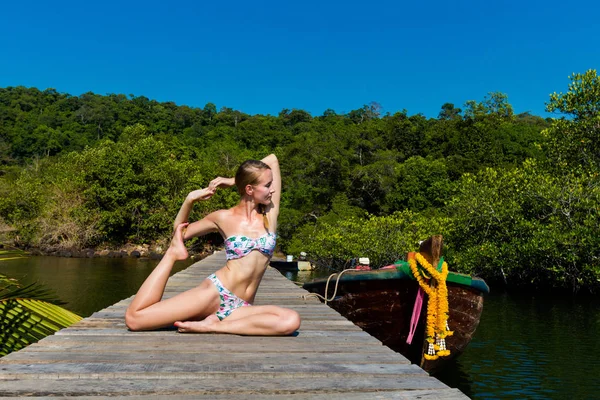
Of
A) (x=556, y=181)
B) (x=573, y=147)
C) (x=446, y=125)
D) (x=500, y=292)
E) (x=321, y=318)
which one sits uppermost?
(x=446, y=125)

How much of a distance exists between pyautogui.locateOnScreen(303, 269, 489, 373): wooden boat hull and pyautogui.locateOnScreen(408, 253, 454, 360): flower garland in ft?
0.67

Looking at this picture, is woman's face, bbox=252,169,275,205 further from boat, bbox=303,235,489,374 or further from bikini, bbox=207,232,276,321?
boat, bbox=303,235,489,374

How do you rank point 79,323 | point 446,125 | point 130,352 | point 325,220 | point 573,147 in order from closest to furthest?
point 130,352 → point 79,323 → point 573,147 → point 325,220 → point 446,125

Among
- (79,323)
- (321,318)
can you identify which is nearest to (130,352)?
(79,323)

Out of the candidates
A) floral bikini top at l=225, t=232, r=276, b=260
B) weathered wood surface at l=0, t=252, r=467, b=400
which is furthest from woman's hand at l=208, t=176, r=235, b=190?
weathered wood surface at l=0, t=252, r=467, b=400

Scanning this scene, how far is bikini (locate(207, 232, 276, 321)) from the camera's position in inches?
157

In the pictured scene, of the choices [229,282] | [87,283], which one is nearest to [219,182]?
[229,282]

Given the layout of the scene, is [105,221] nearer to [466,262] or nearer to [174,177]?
[174,177]

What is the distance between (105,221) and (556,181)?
31.5 metres

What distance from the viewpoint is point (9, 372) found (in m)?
2.62

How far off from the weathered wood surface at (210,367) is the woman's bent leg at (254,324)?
57mm

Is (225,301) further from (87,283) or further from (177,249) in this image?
(87,283)

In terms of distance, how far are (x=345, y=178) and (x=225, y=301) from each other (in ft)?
120

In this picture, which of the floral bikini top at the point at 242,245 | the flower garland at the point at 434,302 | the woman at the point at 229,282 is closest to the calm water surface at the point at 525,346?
the flower garland at the point at 434,302
